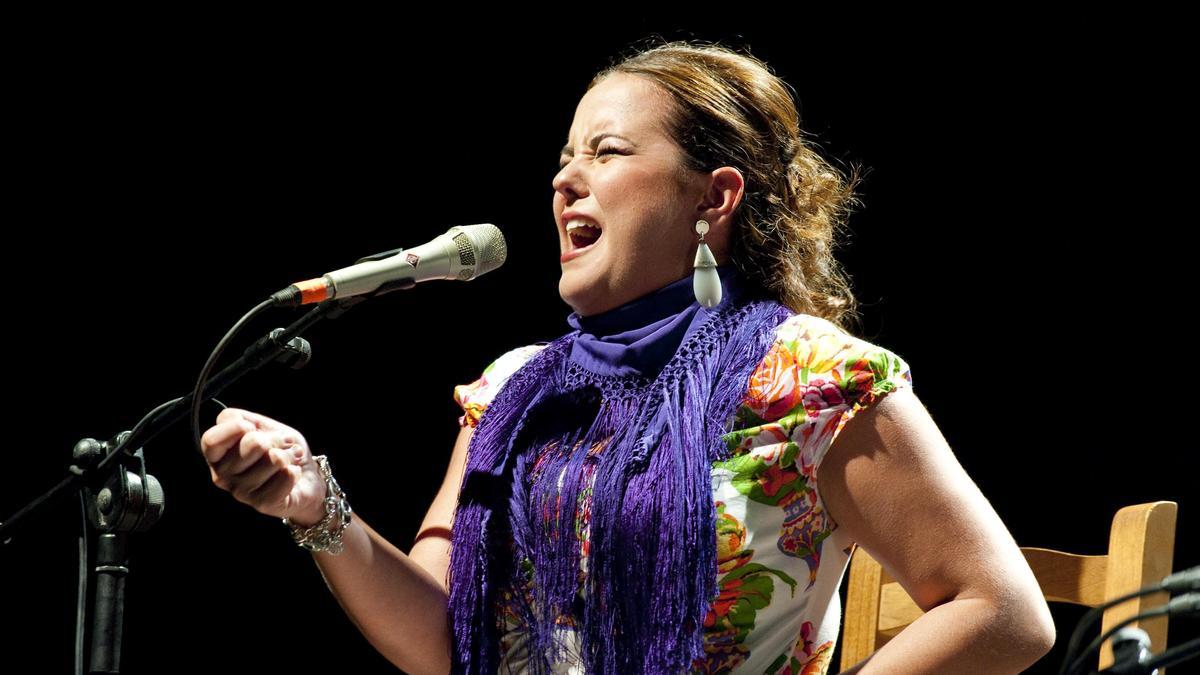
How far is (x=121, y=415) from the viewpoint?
2406 mm

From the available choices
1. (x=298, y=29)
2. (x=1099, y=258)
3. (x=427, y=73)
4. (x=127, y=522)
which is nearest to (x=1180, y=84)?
(x=1099, y=258)

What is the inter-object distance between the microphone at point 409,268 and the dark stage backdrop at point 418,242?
1.28 metres

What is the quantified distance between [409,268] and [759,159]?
62 cm

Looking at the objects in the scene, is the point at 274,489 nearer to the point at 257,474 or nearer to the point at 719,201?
the point at 257,474

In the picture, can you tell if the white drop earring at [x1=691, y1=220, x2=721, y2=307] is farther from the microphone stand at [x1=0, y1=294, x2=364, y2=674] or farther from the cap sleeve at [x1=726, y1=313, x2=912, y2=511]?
the microphone stand at [x1=0, y1=294, x2=364, y2=674]

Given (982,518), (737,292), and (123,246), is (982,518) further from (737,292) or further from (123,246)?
(123,246)

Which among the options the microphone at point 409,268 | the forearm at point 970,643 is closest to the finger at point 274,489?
the microphone at point 409,268

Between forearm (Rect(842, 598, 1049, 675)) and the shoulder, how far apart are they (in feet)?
0.85

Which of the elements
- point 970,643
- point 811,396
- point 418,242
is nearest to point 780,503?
point 811,396

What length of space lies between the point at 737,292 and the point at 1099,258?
4.07 feet

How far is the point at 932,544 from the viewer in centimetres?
143

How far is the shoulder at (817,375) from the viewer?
147cm

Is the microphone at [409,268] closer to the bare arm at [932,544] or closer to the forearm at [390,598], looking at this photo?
the forearm at [390,598]

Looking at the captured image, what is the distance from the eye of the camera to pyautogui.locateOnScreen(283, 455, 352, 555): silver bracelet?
4.80 ft
